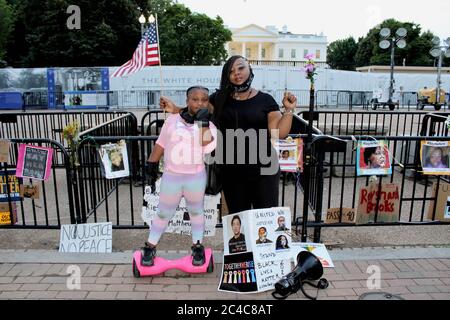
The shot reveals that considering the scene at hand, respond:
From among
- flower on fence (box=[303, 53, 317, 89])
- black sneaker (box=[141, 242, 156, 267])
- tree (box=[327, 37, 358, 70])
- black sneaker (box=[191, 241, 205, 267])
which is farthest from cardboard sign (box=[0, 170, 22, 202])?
tree (box=[327, 37, 358, 70])

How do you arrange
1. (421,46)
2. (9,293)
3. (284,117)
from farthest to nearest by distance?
(421,46) → (9,293) → (284,117)

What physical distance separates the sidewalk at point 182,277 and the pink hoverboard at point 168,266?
0.19ft

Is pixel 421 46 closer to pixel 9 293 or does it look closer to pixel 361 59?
pixel 361 59

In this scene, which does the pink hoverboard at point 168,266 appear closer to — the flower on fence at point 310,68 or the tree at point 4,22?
the flower on fence at point 310,68

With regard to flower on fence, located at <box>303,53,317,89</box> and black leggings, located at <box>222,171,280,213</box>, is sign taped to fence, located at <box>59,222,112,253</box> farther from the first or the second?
flower on fence, located at <box>303,53,317,89</box>

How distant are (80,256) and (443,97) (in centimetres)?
2631

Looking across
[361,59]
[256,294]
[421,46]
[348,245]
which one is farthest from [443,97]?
[361,59]

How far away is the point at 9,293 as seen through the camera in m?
3.57

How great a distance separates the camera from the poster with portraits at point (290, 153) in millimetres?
4602

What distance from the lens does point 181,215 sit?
14.4ft

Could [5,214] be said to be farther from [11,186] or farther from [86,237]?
[86,237]

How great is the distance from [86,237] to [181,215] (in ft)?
3.53

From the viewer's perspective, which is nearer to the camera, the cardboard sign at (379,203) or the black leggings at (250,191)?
the black leggings at (250,191)

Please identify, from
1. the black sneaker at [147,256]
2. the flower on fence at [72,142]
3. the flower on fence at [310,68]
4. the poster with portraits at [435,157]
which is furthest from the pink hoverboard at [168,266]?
the poster with portraits at [435,157]
